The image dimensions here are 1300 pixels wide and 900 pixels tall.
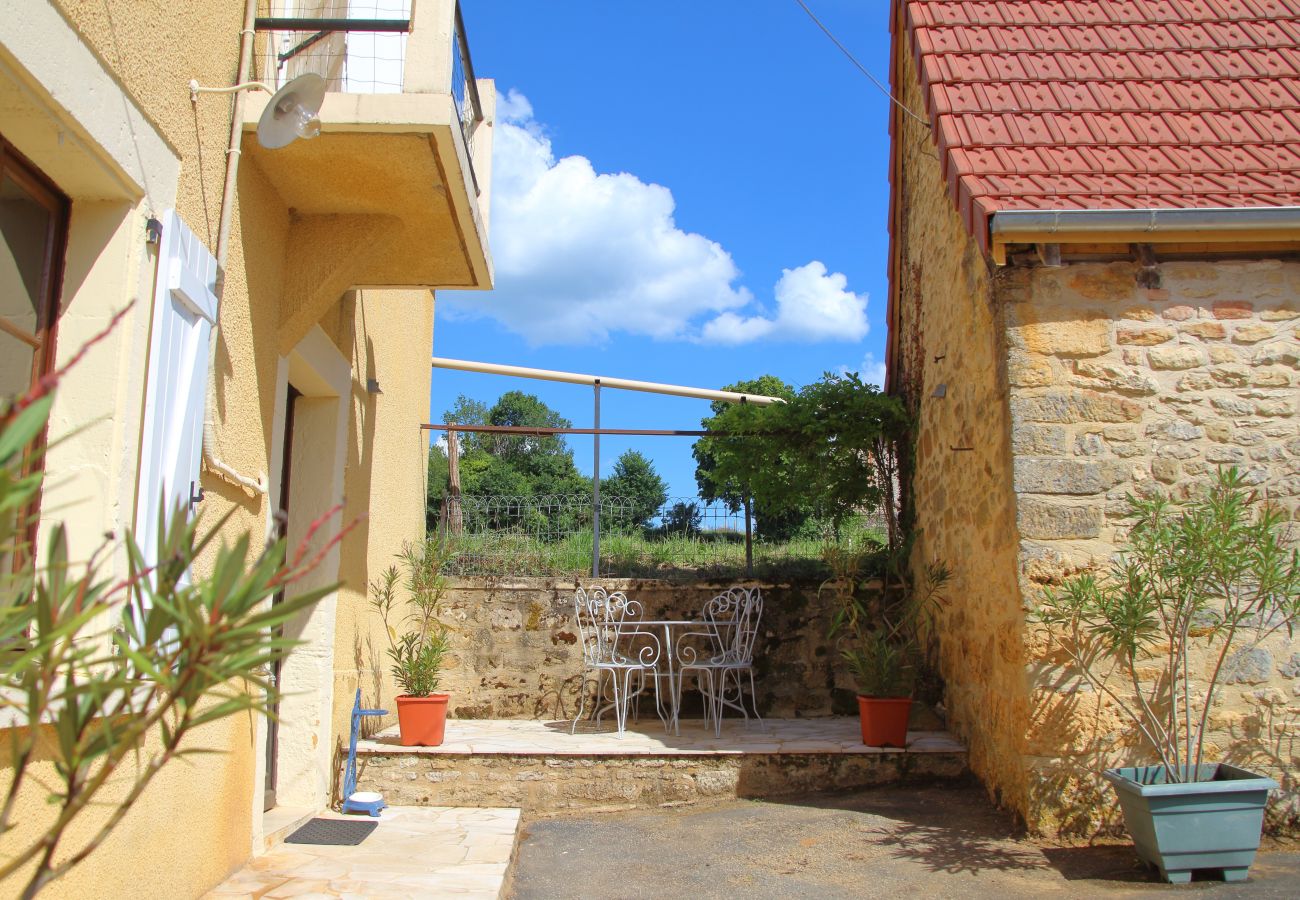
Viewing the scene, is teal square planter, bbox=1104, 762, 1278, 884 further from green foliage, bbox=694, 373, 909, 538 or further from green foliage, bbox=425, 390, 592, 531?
green foliage, bbox=425, 390, 592, 531

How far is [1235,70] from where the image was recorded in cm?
596

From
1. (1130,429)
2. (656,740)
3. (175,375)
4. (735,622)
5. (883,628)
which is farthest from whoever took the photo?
(883,628)

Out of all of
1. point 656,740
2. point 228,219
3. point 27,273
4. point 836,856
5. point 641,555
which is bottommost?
point 836,856

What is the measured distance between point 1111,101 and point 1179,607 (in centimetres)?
303

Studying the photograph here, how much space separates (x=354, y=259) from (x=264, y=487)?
1.08 m

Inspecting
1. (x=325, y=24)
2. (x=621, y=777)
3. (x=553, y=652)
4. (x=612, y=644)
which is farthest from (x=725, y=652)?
(x=325, y=24)

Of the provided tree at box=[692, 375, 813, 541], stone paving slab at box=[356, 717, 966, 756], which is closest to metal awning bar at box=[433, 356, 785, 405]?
tree at box=[692, 375, 813, 541]

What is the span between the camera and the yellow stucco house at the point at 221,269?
2775mm

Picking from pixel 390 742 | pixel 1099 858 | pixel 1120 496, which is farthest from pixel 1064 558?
pixel 390 742

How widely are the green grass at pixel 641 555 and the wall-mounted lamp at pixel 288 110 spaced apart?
4.56 m

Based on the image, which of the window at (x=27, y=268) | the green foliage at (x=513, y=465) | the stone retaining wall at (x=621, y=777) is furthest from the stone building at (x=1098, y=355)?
the green foliage at (x=513, y=465)

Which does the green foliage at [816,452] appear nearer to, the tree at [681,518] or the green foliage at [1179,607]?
the tree at [681,518]

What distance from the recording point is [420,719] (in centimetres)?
580

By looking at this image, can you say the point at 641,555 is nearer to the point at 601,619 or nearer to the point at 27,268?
the point at 601,619
